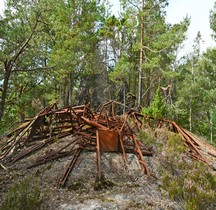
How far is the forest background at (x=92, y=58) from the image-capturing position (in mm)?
9180

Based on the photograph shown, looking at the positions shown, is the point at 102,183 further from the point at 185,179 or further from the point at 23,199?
the point at 185,179

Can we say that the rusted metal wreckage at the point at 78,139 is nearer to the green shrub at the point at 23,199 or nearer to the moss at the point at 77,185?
the moss at the point at 77,185

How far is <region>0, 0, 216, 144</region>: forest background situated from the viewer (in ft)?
30.1

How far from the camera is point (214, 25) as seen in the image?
69.2ft

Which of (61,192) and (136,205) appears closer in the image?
(136,205)

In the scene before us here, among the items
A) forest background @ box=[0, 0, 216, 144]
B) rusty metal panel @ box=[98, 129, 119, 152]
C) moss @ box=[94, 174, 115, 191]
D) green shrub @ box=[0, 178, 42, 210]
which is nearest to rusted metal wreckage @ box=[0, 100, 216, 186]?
rusty metal panel @ box=[98, 129, 119, 152]

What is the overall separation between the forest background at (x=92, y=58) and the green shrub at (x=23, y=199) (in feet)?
16.5

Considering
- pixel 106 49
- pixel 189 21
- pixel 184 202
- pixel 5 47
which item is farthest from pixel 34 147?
pixel 106 49

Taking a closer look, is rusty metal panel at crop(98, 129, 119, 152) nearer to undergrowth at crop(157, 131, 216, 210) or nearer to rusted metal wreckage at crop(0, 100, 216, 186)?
rusted metal wreckage at crop(0, 100, 216, 186)

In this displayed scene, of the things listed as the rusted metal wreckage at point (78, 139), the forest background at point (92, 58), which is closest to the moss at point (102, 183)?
the rusted metal wreckage at point (78, 139)

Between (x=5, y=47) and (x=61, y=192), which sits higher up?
(x=5, y=47)

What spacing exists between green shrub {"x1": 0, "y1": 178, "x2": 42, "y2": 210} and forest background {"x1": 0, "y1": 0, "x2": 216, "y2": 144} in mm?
5043

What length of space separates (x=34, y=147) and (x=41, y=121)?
0.63 m

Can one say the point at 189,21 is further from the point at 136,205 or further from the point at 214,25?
the point at 136,205
